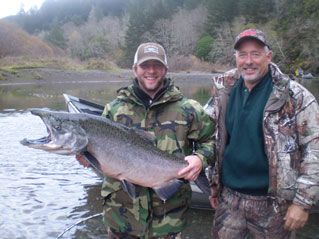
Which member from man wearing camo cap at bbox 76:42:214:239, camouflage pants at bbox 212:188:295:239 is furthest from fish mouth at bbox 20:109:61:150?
camouflage pants at bbox 212:188:295:239

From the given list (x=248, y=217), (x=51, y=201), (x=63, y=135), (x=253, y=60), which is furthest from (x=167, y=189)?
(x=51, y=201)

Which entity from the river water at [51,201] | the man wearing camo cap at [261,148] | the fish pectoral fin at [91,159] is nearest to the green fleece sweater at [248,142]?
the man wearing camo cap at [261,148]

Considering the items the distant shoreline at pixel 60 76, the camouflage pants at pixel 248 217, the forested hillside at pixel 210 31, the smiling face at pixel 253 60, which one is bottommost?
the distant shoreline at pixel 60 76

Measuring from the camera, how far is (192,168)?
2861 mm

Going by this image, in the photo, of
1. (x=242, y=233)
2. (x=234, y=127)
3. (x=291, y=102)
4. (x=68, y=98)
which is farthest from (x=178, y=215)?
(x=68, y=98)

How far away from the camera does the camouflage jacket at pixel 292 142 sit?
2.64 m

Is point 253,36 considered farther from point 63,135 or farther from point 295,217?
point 63,135

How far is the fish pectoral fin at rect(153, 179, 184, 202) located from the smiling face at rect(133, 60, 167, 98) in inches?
32.3

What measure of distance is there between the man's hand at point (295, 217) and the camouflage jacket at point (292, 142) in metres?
0.06

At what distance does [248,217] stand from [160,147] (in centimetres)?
105

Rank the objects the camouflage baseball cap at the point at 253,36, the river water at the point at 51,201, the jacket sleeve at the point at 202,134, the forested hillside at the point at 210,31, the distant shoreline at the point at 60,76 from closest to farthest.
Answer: the camouflage baseball cap at the point at 253,36 → the jacket sleeve at the point at 202,134 → the river water at the point at 51,201 → the distant shoreline at the point at 60,76 → the forested hillside at the point at 210,31

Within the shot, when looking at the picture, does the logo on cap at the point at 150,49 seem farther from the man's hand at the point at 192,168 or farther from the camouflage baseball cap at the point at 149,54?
the man's hand at the point at 192,168

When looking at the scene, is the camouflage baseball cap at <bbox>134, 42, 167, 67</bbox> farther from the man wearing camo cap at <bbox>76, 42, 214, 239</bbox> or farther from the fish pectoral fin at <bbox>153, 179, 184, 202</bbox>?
the fish pectoral fin at <bbox>153, 179, 184, 202</bbox>

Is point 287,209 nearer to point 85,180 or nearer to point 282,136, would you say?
point 282,136
